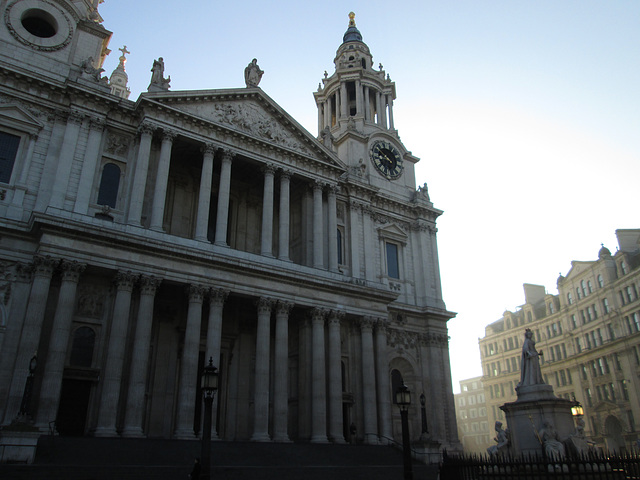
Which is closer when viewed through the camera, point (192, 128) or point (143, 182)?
point (143, 182)

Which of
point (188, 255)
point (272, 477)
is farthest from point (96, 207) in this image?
point (272, 477)

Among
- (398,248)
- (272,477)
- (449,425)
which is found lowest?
(272,477)

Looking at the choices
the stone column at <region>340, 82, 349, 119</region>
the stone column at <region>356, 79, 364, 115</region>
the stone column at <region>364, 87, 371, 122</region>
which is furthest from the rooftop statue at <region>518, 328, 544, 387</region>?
the stone column at <region>340, 82, 349, 119</region>

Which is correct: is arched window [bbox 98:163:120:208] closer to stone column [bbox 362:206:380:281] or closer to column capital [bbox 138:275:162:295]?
column capital [bbox 138:275:162:295]

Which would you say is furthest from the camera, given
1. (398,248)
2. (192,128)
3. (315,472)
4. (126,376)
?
(398,248)

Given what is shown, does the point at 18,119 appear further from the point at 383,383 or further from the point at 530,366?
the point at 530,366

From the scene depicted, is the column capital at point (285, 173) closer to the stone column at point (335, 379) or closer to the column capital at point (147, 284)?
the stone column at point (335, 379)

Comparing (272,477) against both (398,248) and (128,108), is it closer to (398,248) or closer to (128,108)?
(128,108)

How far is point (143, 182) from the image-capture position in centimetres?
2983

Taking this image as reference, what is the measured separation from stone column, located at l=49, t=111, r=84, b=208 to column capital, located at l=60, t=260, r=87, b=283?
3913mm

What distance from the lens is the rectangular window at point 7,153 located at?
27.8 m

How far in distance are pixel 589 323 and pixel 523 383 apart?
51.7 meters

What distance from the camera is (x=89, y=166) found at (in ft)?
96.0

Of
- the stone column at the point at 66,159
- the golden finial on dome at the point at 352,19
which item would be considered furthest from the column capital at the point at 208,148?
the golden finial on dome at the point at 352,19
